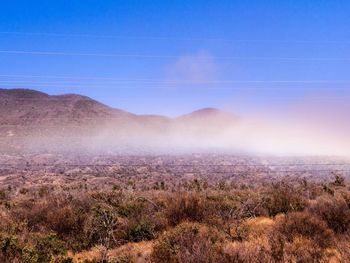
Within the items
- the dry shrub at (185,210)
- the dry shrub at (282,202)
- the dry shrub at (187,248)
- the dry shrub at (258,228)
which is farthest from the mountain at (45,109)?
the dry shrub at (187,248)

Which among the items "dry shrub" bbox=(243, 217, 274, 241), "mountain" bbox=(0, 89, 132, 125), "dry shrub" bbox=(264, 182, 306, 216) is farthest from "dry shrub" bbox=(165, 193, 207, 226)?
A: "mountain" bbox=(0, 89, 132, 125)

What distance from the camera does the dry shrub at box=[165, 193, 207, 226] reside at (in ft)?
42.4

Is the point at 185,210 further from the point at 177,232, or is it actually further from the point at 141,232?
the point at 177,232

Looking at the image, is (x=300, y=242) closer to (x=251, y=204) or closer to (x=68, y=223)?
(x=251, y=204)

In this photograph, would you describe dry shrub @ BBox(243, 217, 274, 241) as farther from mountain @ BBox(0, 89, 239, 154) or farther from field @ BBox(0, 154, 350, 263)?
mountain @ BBox(0, 89, 239, 154)

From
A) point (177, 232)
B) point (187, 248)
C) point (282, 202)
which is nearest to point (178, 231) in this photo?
point (177, 232)

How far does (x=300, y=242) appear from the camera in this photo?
9.36 meters

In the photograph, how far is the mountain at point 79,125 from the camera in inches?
3125

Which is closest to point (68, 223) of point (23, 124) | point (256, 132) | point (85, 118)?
point (23, 124)

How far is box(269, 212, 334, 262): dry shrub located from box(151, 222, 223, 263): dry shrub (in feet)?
4.67

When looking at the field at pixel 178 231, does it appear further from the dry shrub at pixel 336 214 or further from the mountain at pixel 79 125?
the mountain at pixel 79 125

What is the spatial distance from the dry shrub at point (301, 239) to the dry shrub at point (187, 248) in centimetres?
142

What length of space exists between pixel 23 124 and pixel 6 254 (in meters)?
87.1

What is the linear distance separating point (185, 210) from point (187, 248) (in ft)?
16.7
